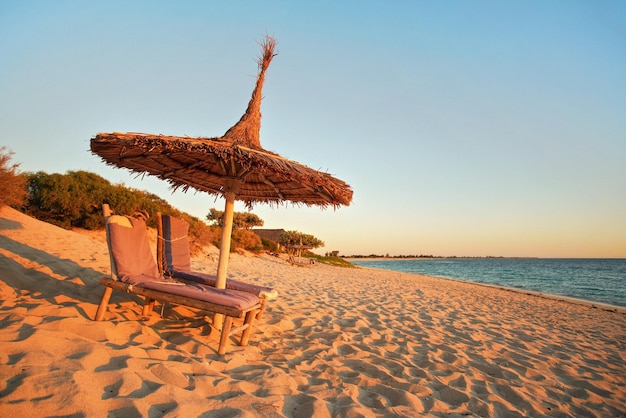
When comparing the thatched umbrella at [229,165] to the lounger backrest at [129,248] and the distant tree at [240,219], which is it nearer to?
the lounger backrest at [129,248]

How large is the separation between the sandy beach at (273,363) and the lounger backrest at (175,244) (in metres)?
0.79

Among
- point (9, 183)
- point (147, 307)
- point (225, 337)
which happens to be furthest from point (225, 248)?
point (9, 183)

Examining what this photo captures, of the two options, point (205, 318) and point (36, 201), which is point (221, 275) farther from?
point (36, 201)

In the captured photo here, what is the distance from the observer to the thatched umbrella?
130 inches

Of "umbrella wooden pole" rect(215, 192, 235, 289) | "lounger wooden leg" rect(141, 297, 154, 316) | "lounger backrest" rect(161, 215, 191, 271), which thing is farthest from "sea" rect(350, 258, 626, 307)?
"lounger wooden leg" rect(141, 297, 154, 316)

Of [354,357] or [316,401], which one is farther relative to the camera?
[354,357]

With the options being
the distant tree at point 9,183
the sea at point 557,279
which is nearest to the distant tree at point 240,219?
the sea at point 557,279

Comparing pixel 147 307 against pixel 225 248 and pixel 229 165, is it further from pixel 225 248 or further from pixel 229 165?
pixel 229 165

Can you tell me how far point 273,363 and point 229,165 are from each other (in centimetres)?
222

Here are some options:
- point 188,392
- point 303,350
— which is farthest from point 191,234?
point 188,392

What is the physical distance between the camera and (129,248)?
12.2 feet

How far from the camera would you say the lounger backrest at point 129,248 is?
3510 millimetres

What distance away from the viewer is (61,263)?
16.9 feet

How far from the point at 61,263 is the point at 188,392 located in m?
4.34
